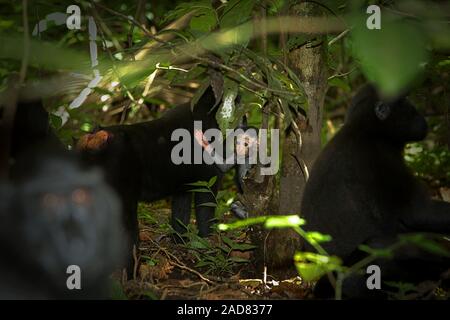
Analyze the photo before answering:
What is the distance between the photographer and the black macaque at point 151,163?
338 cm

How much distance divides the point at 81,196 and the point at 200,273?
1.54m

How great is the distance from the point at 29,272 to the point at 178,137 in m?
2.42

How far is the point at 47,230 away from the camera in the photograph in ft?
6.05

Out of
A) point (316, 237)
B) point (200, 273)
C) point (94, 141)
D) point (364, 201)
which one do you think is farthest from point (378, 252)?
point (94, 141)


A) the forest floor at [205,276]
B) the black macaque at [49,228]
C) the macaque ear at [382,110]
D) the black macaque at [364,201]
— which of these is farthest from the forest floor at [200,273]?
the macaque ear at [382,110]

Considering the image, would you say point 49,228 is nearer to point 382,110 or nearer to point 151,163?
point 382,110

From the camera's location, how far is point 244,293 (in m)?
2.88

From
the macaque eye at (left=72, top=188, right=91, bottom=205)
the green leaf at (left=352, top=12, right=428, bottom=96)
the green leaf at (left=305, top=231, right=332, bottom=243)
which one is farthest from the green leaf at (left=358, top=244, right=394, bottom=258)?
the macaque eye at (left=72, top=188, right=91, bottom=205)

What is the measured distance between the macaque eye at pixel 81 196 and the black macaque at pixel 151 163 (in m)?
1.02

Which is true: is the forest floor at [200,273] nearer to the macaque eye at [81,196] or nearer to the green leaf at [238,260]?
the green leaf at [238,260]

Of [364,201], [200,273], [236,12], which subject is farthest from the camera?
[200,273]

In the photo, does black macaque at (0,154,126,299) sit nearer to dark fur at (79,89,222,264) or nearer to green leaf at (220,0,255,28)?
dark fur at (79,89,222,264)

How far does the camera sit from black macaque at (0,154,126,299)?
73.4 inches

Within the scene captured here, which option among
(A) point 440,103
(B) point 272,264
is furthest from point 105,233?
(A) point 440,103
